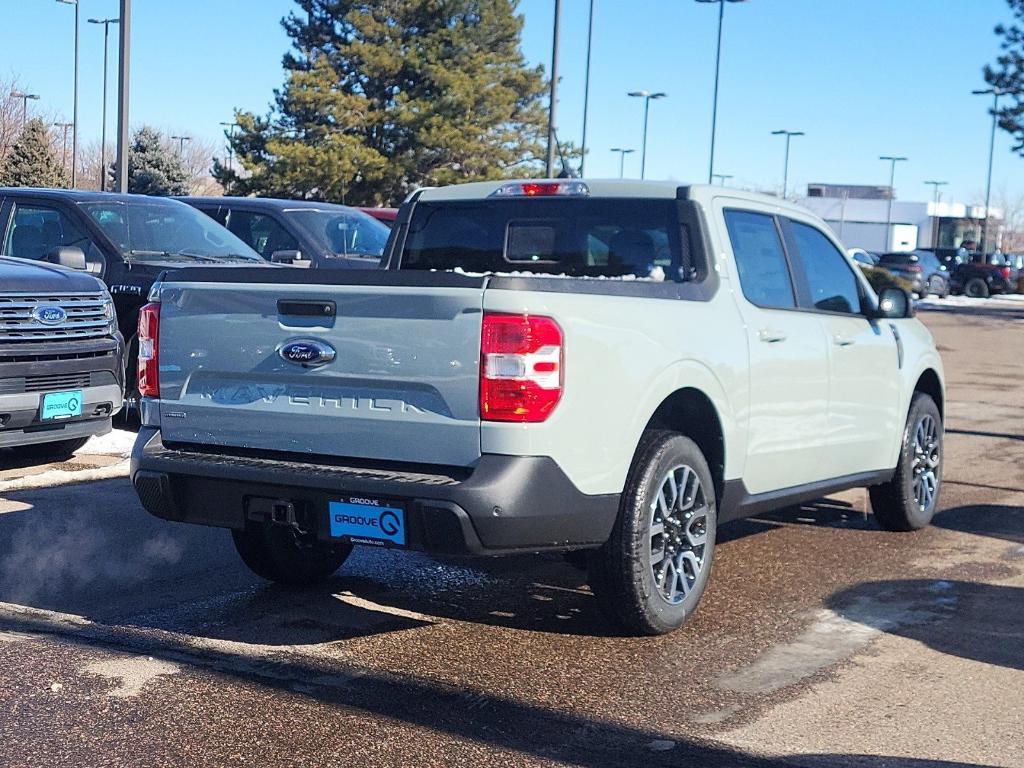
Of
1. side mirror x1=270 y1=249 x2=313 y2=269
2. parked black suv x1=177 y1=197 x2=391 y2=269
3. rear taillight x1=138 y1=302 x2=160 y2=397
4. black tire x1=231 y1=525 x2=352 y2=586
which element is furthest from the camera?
parked black suv x1=177 y1=197 x2=391 y2=269

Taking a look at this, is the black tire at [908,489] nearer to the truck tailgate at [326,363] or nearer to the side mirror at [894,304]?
the side mirror at [894,304]

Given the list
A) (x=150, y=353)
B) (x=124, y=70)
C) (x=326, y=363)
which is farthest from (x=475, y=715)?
(x=124, y=70)

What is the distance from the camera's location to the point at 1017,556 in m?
7.21

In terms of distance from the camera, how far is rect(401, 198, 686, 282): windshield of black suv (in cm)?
→ 609

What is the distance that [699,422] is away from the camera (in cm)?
581

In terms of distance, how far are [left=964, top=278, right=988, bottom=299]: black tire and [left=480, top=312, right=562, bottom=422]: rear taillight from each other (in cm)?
4990

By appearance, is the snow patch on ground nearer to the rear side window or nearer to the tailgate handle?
the tailgate handle

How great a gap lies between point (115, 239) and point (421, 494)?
21.3 ft

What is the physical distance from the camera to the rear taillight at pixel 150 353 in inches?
209

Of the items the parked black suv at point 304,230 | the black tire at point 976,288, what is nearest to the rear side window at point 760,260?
the parked black suv at point 304,230

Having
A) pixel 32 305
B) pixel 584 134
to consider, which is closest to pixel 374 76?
pixel 584 134

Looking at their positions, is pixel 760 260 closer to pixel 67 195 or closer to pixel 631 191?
pixel 631 191

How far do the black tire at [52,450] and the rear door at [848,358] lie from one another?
16.6 ft

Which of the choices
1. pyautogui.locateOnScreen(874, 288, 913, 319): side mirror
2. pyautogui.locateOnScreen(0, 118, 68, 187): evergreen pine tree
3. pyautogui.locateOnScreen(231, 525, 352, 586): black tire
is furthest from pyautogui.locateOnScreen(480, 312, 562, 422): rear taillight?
pyautogui.locateOnScreen(0, 118, 68, 187): evergreen pine tree
